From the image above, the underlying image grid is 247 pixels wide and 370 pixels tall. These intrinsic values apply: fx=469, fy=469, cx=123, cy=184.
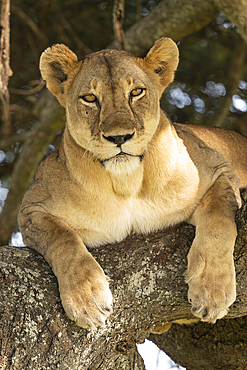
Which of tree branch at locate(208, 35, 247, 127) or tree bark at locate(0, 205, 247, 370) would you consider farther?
tree branch at locate(208, 35, 247, 127)

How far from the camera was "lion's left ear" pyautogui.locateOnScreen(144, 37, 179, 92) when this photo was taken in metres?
3.11

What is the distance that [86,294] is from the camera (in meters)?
2.44

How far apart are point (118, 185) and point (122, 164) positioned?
23cm

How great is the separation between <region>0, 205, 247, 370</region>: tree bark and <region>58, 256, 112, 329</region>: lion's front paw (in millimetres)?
65

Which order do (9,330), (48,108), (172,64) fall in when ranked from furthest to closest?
1. (48,108)
2. (172,64)
3. (9,330)

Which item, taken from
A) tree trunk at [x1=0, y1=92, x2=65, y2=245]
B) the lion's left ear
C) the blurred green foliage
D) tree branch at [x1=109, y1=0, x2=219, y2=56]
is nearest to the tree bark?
the lion's left ear

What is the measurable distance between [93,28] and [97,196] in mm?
3686

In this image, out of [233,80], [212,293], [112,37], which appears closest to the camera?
[212,293]

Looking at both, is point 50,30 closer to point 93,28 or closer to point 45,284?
point 93,28

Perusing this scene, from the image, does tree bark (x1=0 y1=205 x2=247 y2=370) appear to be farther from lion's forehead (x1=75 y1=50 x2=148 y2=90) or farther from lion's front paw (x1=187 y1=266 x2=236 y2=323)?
lion's forehead (x1=75 y1=50 x2=148 y2=90)

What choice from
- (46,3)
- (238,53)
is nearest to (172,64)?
(238,53)

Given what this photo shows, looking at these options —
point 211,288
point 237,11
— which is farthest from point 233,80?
point 211,288

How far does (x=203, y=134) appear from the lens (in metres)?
3.84

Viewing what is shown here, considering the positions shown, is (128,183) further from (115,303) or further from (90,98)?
(115,303)
